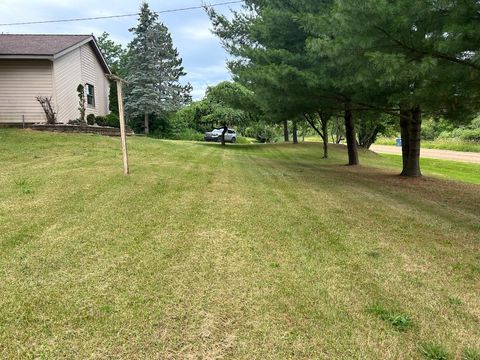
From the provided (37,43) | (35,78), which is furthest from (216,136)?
(35,78)

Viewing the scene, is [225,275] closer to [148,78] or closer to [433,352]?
[433,352]

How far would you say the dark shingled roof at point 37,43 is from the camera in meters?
14.9

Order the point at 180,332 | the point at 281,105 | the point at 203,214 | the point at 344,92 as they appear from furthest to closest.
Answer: the point at 281,105 → the point at 344,92 → the point at 203,214 → the point at 180,332

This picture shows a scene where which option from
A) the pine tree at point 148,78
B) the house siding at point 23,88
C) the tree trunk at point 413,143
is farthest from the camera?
the pine tree at point 148,78

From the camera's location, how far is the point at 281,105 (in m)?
11.3

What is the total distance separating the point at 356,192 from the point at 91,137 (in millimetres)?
10110

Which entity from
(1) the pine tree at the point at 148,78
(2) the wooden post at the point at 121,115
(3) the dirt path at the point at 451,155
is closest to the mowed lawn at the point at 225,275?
(2) the wooden post at the point at 121,115

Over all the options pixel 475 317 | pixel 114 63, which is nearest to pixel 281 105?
pixel 475 317

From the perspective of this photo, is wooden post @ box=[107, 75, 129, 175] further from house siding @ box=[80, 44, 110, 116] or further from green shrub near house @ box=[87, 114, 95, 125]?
house siding @ box=[80, 44, 110, 116]

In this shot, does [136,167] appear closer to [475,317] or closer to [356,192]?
[356,192]

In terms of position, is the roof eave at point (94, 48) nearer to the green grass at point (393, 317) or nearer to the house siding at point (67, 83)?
the house siding at point (67, 83)

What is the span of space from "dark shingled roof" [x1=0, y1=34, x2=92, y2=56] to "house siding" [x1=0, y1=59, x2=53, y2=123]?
1.47 ft

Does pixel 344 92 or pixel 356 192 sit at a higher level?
pixel 344 92

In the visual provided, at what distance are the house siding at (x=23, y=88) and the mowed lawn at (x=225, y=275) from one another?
32.0 feet
